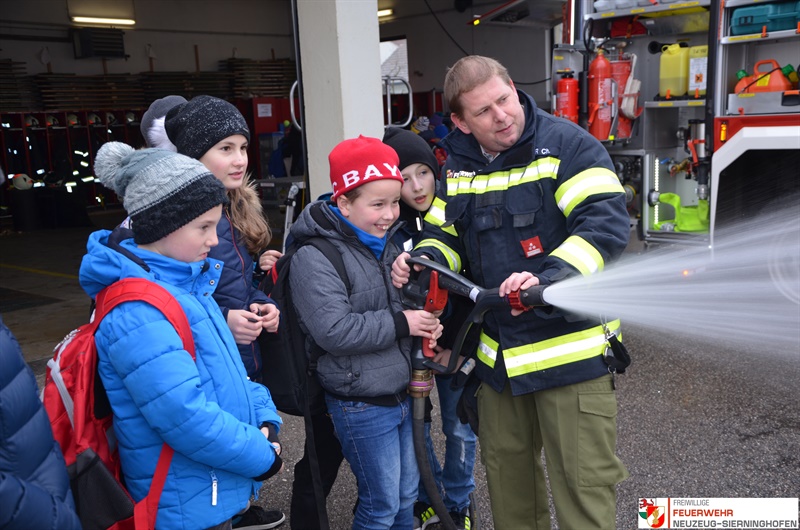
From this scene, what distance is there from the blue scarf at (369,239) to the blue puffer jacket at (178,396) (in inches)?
23.7

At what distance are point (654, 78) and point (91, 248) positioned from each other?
20.7 ft

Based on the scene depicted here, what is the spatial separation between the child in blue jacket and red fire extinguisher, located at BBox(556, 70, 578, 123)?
544 cm

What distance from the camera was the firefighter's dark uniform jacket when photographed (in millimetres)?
2326

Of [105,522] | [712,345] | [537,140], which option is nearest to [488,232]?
[537,140]

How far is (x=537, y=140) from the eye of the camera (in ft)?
8.19

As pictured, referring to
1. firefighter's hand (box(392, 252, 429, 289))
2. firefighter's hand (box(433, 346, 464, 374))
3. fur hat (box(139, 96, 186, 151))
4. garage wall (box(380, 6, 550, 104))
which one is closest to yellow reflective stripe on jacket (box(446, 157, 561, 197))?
firefighter's hand (box(392, 252, 429, 289))

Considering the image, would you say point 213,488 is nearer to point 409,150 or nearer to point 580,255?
point 580,255

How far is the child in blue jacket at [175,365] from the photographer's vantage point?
1894mm

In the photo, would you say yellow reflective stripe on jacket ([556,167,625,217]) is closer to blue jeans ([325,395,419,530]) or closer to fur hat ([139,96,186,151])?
Answer: blue jeans ([325,395,419,530])

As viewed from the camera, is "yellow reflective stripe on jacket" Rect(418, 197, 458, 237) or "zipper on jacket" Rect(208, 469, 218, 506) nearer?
"zipper on jacket" Rect(208, 469, 218, 506)

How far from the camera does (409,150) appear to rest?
3127 millimetres

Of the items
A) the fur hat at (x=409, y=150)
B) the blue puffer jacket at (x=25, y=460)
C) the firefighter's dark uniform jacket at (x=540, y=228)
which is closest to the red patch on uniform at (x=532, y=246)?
the firefighter's dark uniform jacket at (x=540, y=228)

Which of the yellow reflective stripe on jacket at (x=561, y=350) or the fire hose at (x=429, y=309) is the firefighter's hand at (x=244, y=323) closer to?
the fire hose at (x=429, y=309)

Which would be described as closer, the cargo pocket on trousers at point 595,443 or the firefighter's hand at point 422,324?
the cargo pocket on trousers at point 595,443
